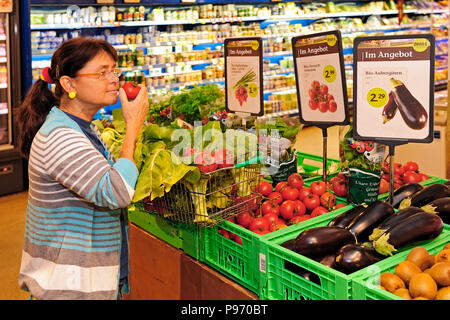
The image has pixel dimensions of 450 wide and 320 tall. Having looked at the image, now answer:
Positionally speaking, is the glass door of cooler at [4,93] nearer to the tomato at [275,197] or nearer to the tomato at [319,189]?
the tomato at [275,197]

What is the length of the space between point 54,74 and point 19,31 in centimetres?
396

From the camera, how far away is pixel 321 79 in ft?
7.76

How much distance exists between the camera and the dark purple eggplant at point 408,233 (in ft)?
5.52

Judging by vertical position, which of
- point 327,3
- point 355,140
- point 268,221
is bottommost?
point 268,221

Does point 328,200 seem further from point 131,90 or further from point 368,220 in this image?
point 131,90

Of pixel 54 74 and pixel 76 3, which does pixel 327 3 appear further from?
pixel 54 74

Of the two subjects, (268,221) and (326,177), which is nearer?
Result: (268,221)

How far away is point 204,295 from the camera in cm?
215

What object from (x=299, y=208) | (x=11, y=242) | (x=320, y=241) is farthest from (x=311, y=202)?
(x=11, y=242)

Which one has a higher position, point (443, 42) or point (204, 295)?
point (443, 42)

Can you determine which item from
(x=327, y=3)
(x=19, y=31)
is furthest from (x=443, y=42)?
(x=19, y=31)

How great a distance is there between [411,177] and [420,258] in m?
0.94

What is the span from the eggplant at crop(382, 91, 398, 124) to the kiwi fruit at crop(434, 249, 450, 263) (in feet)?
1.99

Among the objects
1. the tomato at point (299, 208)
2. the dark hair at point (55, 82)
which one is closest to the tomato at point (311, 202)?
the tomato at point (299, 208)
